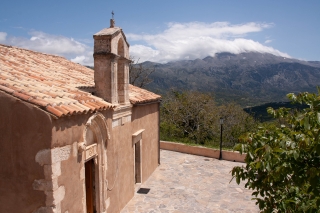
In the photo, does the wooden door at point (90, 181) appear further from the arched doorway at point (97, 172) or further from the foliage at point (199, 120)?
the foliage at point (199, 120)

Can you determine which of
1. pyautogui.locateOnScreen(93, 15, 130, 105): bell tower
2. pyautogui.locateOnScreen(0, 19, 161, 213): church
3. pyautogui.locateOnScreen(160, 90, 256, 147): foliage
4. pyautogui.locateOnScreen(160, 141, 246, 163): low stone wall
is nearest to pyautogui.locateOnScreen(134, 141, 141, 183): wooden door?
pyautogui.locateOnScreen(0, 19, 161, 213): church

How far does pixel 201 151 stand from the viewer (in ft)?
50.6

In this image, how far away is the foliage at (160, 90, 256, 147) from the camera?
2095 cm

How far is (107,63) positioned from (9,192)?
3.97 metres

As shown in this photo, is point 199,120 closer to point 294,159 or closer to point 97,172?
point 97,172

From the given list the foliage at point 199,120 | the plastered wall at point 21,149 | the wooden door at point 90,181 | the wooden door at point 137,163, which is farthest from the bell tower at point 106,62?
the foliage at point 199,120

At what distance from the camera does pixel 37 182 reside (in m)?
4.67

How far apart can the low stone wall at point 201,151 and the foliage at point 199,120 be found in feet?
9.71

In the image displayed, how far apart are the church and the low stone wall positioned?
765cm

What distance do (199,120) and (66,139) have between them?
62.4 feet

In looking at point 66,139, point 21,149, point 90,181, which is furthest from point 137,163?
point 21,149

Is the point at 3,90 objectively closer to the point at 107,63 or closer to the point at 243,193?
the point at 107,63

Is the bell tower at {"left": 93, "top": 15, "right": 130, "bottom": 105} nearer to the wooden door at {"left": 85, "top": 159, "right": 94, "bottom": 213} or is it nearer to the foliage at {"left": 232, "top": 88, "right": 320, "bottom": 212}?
the wooden door at {"left": 85, "top": 159, "right": 94, "bottom": 213}

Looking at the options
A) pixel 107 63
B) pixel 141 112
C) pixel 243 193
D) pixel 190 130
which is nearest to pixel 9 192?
pixel 107 63
